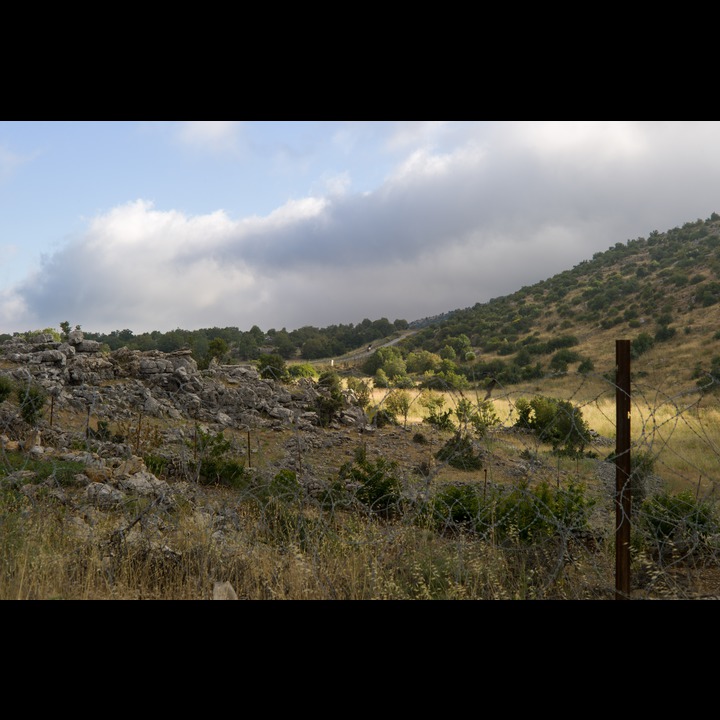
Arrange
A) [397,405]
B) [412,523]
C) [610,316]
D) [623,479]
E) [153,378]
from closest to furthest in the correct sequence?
[623,479], [412,523], [397,405], [153,378], [610,316]

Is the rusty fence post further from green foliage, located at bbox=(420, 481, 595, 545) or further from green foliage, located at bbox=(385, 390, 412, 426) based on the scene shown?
green foliage, located at bbox=(385, 390, 412, 426)

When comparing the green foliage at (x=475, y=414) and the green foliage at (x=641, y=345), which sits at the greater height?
the green foliage at (x=641, y=345)

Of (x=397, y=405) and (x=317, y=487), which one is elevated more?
(x=397, y=405)

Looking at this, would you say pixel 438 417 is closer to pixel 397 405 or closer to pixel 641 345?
pixel 397 405

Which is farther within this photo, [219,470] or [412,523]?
[219,470]

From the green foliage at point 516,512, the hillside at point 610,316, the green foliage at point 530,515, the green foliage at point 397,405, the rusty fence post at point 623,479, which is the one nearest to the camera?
the green foliage at point 397,405

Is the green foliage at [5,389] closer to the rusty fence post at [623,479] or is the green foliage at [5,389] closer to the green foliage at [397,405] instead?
the green foliage at [397,405]

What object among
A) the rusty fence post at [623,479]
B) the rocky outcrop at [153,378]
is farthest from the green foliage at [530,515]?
the rocky outcrop at [153,378]

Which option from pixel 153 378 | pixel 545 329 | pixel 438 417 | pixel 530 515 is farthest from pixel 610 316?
pixel 530 515

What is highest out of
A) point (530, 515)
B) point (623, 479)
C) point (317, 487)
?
point (623, 479)
